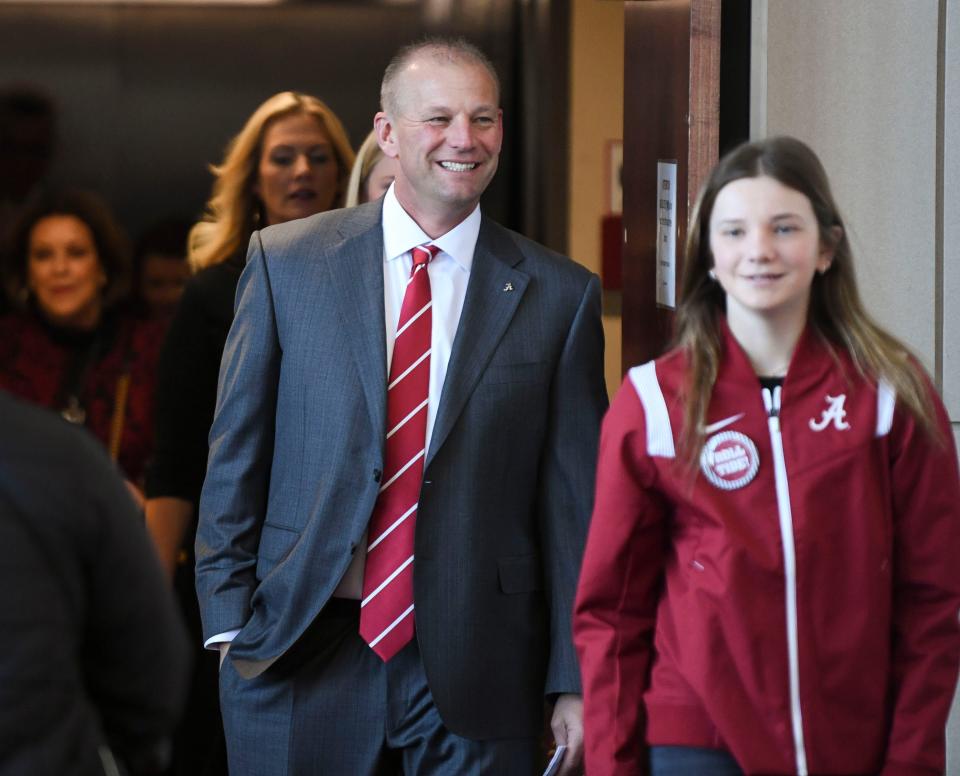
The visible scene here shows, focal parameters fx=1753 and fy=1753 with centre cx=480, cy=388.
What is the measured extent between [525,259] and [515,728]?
89 cm

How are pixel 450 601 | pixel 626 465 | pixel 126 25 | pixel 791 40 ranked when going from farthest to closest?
pixel 126 25 → pixel 791 40 → pixel 450 601 → pixel 626 465

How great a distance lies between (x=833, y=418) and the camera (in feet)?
8.61

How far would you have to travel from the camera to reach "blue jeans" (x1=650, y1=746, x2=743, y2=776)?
8.51ft

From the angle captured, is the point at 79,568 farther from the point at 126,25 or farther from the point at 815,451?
the point at 126,25

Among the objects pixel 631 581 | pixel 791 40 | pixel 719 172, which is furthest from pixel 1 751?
pixel 791 40

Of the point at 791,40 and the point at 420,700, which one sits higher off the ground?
the point at 791,40

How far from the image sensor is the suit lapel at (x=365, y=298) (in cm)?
320

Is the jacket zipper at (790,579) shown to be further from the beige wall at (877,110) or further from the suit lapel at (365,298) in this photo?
the beige wall at (877,110)

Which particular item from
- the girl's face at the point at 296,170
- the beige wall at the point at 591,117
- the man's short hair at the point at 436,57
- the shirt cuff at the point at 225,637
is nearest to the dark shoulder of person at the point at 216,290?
the girl's face at the point at 296,170

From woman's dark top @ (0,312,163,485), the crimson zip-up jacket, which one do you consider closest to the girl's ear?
the crimson zip-up jacket

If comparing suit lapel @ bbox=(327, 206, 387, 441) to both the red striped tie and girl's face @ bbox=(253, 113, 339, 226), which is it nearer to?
the red striped tie

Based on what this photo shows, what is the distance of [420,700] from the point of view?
3.24 m

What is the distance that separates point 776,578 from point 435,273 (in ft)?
3.47

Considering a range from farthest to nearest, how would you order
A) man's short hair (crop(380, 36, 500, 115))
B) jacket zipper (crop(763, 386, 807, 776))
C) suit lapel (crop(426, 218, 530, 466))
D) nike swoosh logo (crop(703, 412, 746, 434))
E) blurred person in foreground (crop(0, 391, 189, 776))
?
man's short hair (crop(380, 36, 500, 115)), suit lapel (crop(426, 218, 530, 466)), nike swoosh logo (crop(703, 412, 746, 434)), jacket zipper (crop(763, 386, 807, 776)), blurred person in foreground (crop(0, 391, 189, 776))
